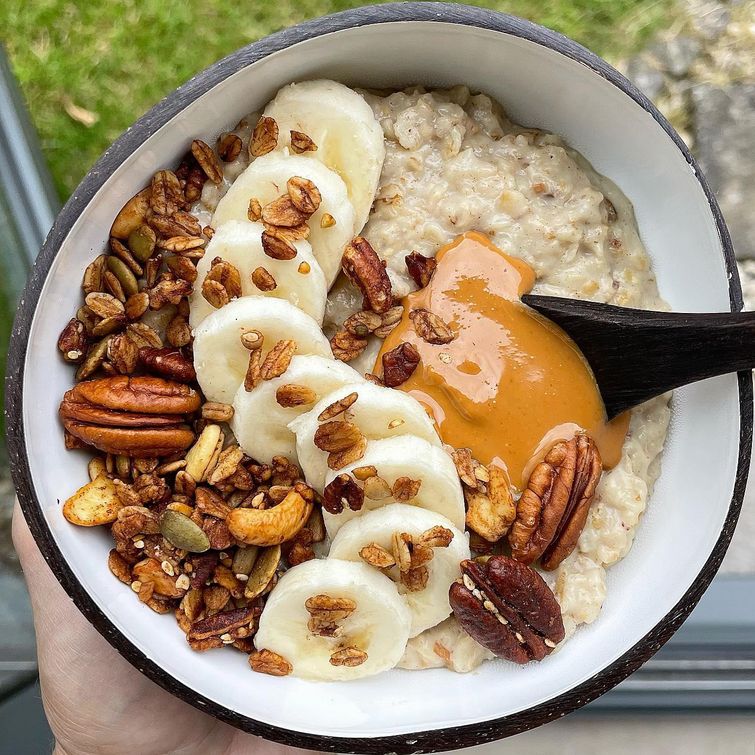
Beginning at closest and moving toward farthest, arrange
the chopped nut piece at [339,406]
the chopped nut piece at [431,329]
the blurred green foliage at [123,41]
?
the chopped nut piece at [339,406] → the chopped nut piece at [431,329] → the blurred green foliage at [123,41]

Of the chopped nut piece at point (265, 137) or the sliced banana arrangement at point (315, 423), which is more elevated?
the chopped nut piece at point (265, 137)

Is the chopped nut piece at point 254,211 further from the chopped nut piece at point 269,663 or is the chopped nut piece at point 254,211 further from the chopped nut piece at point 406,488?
the chopped nut piece at point 269,663

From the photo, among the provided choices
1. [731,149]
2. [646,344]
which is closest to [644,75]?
[731,149]

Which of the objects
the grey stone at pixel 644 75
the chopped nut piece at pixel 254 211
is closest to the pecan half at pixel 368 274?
the chopped nut piece at pixel 254 211

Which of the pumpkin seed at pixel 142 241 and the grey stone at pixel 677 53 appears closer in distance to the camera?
the pumpkin seed at pixel 142 241

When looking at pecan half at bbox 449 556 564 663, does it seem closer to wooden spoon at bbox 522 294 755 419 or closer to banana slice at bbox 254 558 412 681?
banana slice at bbox 254 558 412 681
